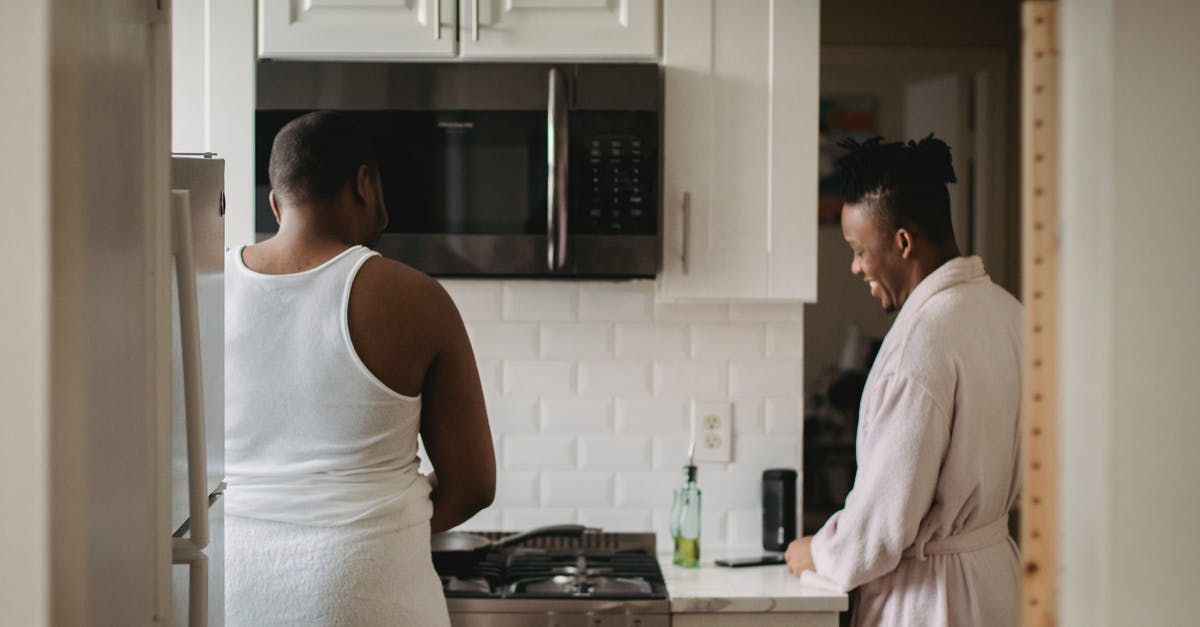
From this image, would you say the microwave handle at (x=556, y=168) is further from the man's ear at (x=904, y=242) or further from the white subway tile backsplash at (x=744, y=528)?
the white subway tile backsplash at (x=744, y=528)

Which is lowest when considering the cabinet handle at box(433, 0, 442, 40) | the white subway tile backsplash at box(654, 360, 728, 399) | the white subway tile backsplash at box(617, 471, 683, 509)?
the white subway tile backsplash at box(617, 471, 683, 509)

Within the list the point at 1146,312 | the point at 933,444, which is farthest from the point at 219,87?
the point at 1146,312

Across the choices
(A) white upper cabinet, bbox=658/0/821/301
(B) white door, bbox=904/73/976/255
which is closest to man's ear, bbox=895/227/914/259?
(A) white upper cabinet, bbox=658/0/821/301

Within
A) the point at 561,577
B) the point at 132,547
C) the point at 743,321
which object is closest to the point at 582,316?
the point at 743,321

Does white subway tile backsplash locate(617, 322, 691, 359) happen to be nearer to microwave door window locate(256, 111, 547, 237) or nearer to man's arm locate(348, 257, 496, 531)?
microwave door window locate(256, 111, 547, 237)

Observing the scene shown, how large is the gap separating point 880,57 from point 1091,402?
11.0 ft

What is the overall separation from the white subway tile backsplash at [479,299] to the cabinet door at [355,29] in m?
0.59

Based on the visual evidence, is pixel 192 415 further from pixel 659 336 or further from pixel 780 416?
pixel 780 416

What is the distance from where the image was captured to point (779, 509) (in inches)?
115

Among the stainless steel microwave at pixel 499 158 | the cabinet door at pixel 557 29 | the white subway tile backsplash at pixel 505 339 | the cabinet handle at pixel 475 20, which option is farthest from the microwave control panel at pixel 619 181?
the white subway tile backsplash at pixel 505 339

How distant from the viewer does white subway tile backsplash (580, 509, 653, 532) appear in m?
3.03

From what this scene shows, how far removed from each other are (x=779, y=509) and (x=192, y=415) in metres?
1.68

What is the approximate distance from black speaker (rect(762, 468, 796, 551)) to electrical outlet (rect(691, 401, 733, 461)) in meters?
0.13

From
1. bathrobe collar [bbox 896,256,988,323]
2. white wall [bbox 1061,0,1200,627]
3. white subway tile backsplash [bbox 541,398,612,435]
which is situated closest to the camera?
white wall [bbox 1061,0,1200,627]
